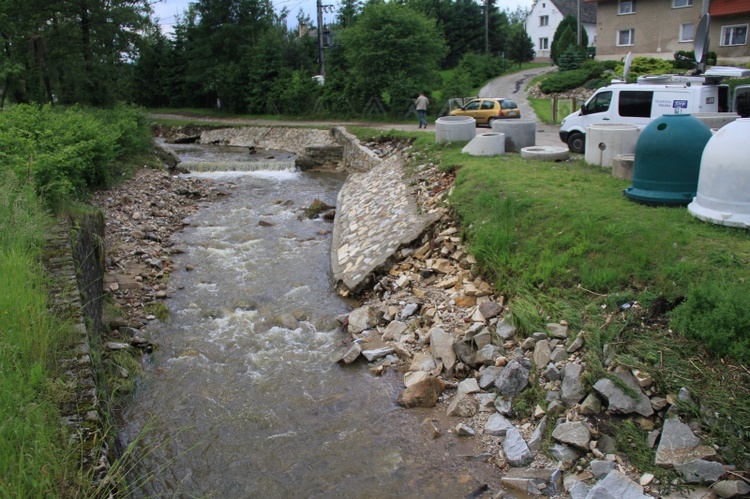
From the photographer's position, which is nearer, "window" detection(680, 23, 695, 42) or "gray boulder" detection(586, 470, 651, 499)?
"gray boulder" detection(586, 470, 651, 499)

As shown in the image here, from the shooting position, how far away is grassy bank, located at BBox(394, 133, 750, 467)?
19.7ft

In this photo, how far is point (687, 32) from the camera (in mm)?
36156

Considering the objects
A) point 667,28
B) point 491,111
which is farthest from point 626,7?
point 491,111

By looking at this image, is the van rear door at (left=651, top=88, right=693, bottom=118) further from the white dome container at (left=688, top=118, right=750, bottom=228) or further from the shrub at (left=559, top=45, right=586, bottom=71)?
the shrub at (left=559, top=45, right=586, bottom=71)

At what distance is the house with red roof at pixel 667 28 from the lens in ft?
108

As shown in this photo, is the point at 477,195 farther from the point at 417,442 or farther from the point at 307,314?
the point at 417,442

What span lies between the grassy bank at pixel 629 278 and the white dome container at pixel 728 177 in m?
0.20

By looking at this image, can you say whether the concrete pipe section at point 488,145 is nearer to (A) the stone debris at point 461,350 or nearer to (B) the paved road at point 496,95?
(A) the stone debris at point 461,350

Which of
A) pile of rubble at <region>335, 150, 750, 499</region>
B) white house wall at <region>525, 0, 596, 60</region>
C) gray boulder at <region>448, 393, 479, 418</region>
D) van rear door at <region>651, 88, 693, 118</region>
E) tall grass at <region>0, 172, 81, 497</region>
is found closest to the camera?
tall grass at <region>0, 172, 81, 497</region>

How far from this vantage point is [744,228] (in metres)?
7.96

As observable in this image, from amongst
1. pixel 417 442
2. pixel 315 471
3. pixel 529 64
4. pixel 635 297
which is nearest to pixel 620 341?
pixel 635 297

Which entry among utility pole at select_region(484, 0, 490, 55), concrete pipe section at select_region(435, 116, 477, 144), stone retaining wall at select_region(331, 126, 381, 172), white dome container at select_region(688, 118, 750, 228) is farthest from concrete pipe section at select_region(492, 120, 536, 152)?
utility pole at select_region(484, 0, 490, 55)

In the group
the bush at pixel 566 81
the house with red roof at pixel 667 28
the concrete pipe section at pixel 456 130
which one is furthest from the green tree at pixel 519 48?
the concrete pipe section at pixel 456 130

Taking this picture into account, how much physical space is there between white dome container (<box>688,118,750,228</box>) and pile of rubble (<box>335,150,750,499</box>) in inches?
107
